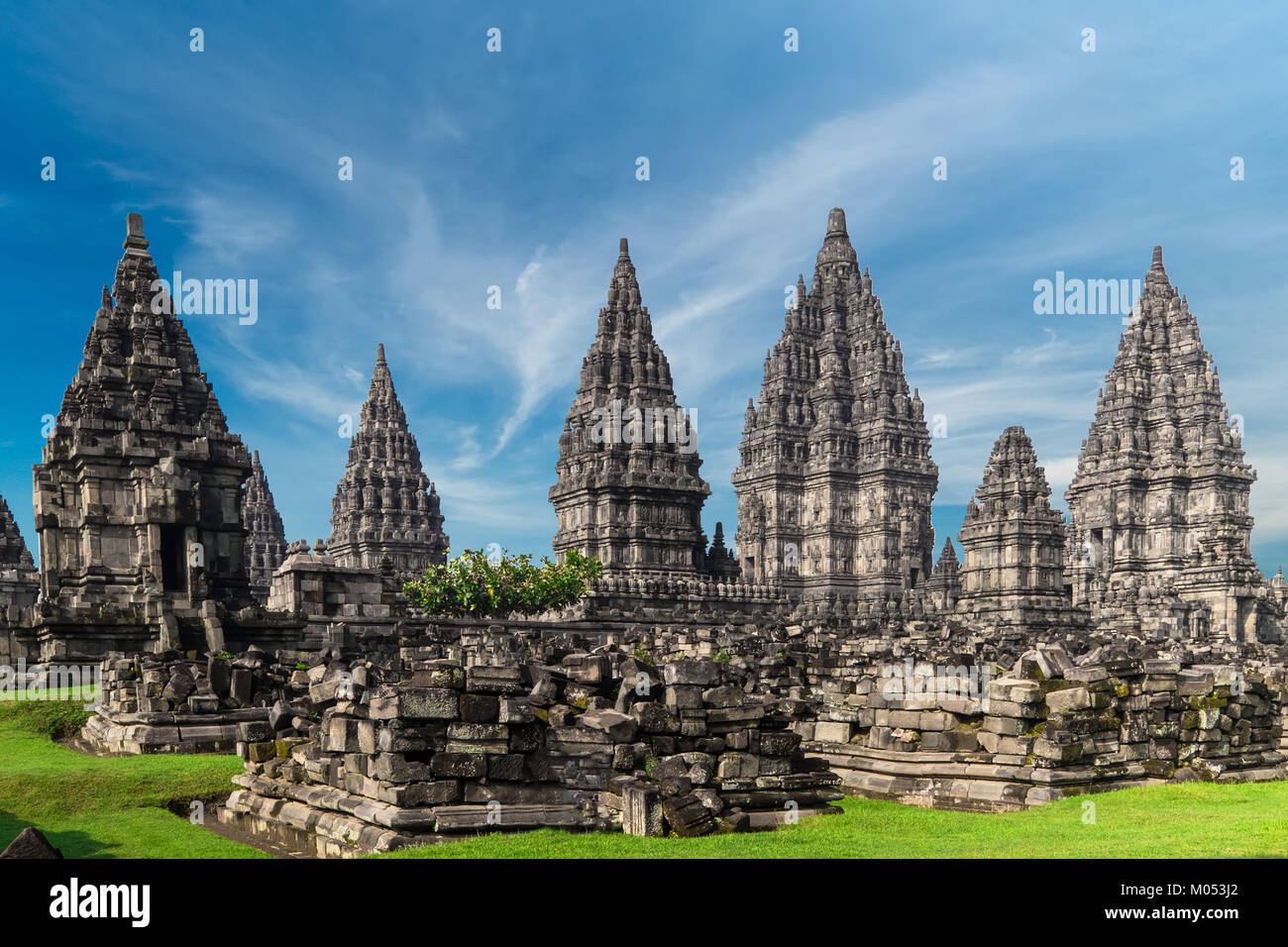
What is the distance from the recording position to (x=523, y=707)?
11.4 m

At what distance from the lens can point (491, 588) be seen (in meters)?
44.8

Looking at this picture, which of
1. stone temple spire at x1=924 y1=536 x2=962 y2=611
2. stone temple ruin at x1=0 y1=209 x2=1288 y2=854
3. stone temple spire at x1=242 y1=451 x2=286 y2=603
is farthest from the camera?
stone temple spire at x1=242 y1=451 x2=286 y2=603

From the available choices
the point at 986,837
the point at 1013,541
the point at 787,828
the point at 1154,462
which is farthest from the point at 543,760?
the point at 1154,462

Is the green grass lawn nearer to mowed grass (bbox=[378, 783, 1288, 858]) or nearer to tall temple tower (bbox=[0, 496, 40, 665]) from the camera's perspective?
mowed grass (bbox=[378, 783, 1288, 858])

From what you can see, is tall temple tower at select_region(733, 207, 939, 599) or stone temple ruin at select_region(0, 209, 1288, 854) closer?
stone temple ruin at select_region(0, 209, 1288, 854)

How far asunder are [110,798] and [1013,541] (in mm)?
40969

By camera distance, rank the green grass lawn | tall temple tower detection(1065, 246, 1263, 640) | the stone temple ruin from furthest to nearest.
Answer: tall temple tower detection(1065, 246, 1263, 640)
the stone temple ruin
the green grass lawn

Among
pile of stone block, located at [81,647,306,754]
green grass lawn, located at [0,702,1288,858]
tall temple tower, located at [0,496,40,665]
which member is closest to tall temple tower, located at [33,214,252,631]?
pile of stone block, located at [81,647,306,754]

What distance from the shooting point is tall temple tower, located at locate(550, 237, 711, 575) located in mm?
51406

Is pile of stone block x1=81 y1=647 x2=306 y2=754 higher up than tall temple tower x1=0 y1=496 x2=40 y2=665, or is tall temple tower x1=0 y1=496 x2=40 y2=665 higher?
tall temple tower x1=0 y1=496 x2=40 y2=665

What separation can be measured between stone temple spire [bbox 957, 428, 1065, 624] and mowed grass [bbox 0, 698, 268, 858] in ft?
124

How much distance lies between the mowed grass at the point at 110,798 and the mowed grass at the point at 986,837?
3258 millimetres
